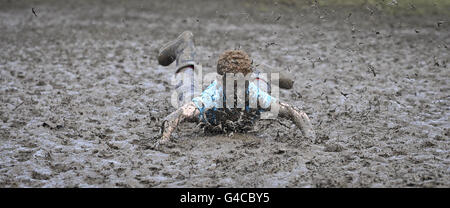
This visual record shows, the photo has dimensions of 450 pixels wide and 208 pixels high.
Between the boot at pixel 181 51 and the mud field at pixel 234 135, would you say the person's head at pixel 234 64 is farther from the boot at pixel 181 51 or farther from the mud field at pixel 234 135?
the boot at pixel 181 51

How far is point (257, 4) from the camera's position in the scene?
52.0ft

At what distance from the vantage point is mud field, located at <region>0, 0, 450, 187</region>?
4195mm

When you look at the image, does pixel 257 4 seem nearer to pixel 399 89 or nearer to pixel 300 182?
pixel 399 89

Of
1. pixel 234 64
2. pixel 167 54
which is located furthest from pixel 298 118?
pixel 167 54

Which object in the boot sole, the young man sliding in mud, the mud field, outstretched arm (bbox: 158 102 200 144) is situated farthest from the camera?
the boot sole

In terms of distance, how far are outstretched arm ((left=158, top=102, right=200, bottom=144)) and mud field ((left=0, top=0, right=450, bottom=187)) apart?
0.13 meters

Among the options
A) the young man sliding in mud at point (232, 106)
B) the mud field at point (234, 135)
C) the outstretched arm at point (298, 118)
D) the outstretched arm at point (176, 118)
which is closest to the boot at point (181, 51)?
the mud field at point (234, 135)

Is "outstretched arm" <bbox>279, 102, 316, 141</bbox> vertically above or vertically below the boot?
below

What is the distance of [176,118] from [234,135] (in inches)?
24.6

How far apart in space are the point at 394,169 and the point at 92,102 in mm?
3848

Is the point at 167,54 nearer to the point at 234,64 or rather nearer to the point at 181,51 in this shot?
the point at 181,51

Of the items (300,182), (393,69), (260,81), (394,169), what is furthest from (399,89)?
(300,182)

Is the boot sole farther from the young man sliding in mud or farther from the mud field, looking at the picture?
the young man sliding in mud

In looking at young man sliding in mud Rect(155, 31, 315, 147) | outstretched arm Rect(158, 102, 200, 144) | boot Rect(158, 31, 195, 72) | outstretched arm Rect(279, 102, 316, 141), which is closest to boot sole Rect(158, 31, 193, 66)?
boot Rect(158, 31, 195, 72)
